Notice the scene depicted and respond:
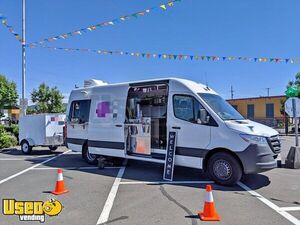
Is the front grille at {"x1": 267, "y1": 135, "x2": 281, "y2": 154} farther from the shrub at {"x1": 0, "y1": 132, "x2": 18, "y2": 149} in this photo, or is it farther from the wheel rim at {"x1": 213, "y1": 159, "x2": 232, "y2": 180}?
the shrub at {"x1": 0, "y1": 132, "x2": 18, "y2": 149}

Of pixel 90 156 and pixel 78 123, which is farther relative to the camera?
pixel 78 123

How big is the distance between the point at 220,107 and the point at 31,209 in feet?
16.9

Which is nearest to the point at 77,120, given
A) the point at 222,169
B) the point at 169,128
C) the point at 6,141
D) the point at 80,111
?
the point at 80,111

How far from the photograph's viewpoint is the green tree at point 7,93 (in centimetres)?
3706

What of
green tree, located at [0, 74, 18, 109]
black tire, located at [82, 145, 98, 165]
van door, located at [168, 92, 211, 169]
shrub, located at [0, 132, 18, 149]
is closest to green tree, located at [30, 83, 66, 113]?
green tree, located at [0, 74, 18, 109]

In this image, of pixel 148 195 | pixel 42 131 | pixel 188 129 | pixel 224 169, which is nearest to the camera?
pixel 148 195

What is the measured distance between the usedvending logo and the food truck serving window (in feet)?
16.4

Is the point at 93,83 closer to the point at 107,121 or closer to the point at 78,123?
the point at 78,123

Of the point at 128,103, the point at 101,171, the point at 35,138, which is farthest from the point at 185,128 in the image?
the point at 35,138

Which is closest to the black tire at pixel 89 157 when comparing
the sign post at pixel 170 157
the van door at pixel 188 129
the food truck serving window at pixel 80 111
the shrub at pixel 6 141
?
the food truck serving window at pixel 80 111

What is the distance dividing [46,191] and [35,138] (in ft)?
25.7

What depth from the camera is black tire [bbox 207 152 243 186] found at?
22.5 feet

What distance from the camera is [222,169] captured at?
708cm

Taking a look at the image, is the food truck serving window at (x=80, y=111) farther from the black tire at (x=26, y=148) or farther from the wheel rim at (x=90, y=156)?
the black tire at (x=26, y=148)
